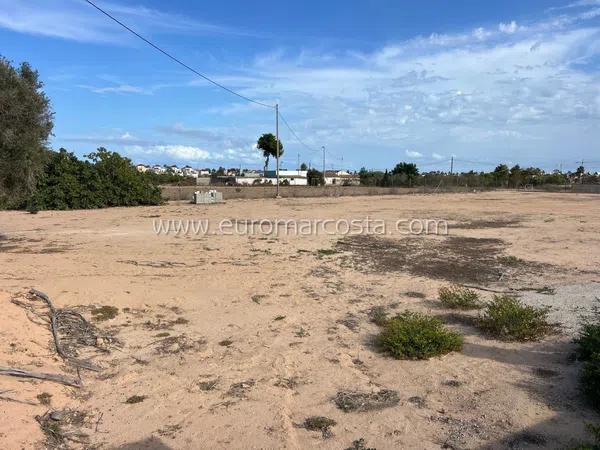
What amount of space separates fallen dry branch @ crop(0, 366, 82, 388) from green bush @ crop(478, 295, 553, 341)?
478 centimetres

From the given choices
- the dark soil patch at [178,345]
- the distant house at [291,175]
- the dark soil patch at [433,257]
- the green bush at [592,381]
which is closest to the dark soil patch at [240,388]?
the dark soil patch at [178,345]

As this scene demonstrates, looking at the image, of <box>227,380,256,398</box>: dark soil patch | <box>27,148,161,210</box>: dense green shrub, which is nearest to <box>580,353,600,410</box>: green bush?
<box>227,380,256,398</box>: dark soil patch

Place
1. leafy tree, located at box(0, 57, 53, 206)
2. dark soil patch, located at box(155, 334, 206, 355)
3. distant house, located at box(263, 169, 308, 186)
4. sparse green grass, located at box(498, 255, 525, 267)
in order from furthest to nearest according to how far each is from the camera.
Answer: distant house, located at box(263, 169, 308, 186) → sparse green grass, located at box(498, 255, 525, 267) → leafy tree, located at box(0, 57, 53, 206) → dark soil patch, located at box(155, 334, 206, 355)

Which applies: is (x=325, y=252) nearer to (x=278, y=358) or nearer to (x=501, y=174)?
(x=278, y=358)

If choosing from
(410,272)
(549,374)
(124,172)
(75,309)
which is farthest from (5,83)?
(124,172)

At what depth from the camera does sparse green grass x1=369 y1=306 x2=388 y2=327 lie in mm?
6643

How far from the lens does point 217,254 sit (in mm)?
12164

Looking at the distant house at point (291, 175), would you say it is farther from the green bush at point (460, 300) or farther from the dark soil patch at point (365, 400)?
the dark soil patch at point (365, 400)

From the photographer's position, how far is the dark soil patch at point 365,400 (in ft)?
14.1

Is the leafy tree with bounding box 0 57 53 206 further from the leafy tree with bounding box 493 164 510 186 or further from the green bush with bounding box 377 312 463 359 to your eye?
the leafy tree with bounding box 493 164 510 186

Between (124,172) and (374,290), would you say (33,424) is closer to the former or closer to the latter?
(374,290)

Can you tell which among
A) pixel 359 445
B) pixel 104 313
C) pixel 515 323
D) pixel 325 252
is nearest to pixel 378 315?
pixel 515 323

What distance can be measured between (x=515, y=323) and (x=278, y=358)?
290cm

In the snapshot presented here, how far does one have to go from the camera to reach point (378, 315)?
22.8 feet
